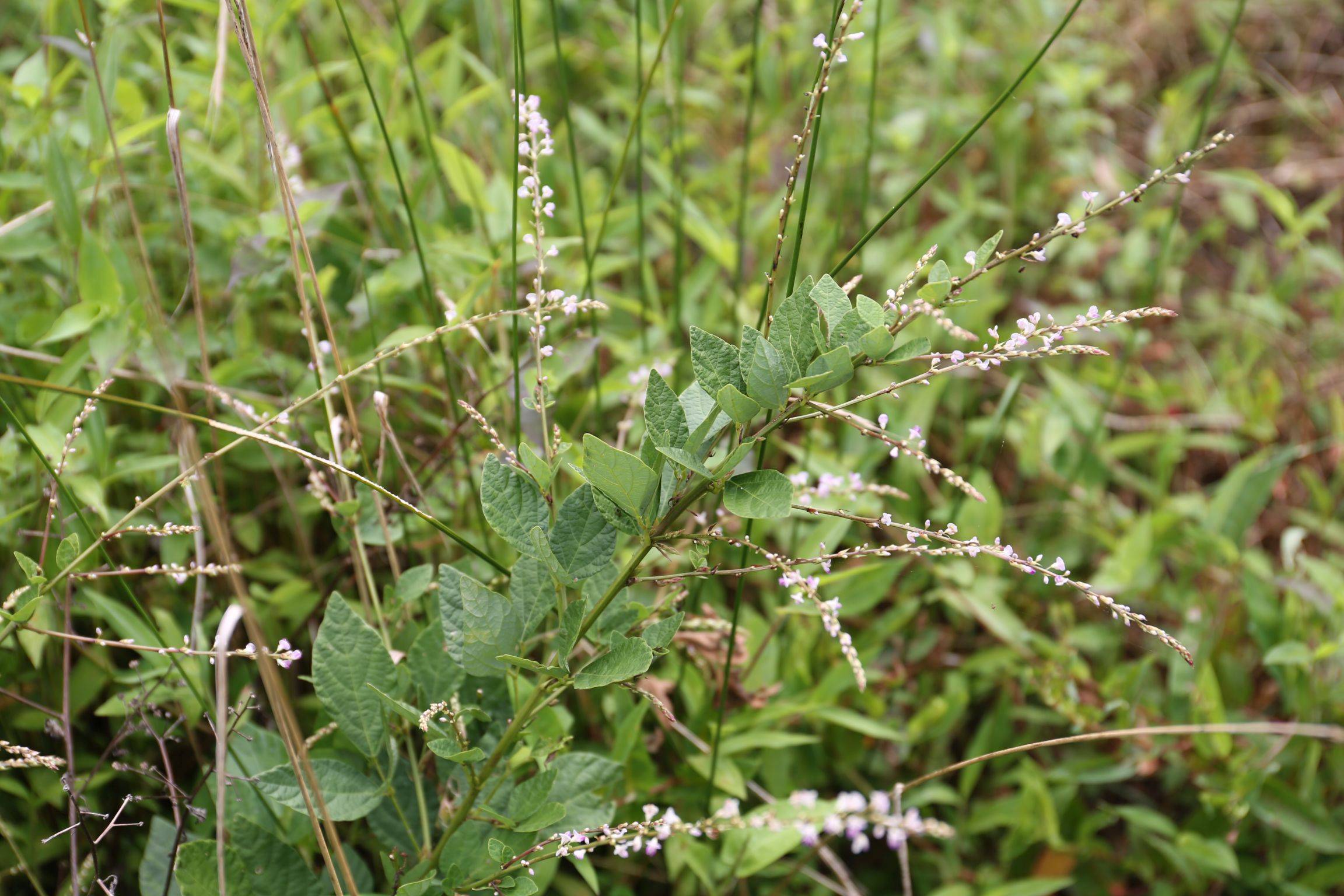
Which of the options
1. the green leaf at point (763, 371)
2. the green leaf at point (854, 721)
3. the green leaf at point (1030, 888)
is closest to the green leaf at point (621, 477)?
the green leaf at point (763, 371)

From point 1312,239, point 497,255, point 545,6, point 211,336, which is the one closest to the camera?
point 497,255

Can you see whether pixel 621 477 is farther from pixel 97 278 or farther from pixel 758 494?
pixel 97 278

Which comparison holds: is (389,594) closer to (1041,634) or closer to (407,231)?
(407,231)

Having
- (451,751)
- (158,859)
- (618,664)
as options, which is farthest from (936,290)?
(158,859)

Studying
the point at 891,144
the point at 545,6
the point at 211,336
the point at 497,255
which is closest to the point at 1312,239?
the point at 891,144

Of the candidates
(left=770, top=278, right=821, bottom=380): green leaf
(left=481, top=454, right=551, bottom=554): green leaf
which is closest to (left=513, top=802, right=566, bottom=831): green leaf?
(left=481, top=454, right=551, bottom=554): green leaf

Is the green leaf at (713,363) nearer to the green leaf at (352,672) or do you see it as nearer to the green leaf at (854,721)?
the green leaf at (352,672)
